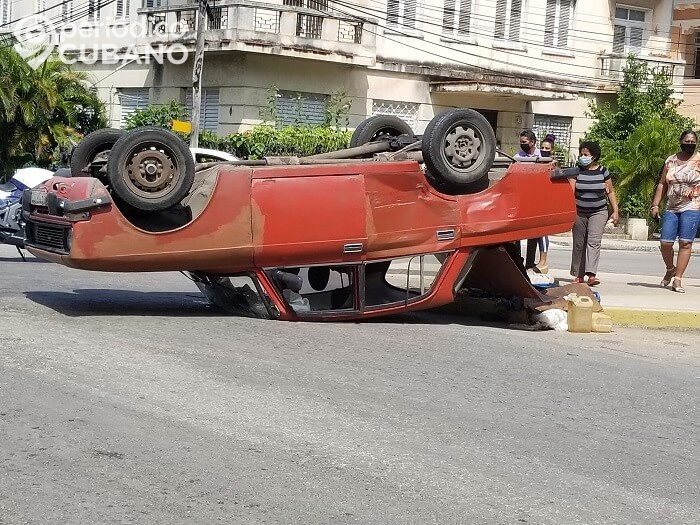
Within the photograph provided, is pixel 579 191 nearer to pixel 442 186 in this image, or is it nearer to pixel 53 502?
pixel 442 186

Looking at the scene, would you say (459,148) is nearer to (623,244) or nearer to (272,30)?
(623,244)

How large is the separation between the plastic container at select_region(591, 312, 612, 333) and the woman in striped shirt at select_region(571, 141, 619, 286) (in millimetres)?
2166

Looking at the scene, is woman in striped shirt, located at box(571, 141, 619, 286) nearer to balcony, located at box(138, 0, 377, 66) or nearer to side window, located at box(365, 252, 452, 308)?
side window, located at box(365, 252, 452, 308)

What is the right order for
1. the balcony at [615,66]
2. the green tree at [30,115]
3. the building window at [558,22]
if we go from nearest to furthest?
the green tree at [30,115]
the building window at [558,22]
the balcony at [615,66]

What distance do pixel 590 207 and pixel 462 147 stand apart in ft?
11.3

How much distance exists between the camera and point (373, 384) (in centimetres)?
718

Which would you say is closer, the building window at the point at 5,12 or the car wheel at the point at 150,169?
the car wheel at the point at 150,169

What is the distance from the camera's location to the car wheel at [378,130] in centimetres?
1109

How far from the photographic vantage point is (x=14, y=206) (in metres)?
13.4

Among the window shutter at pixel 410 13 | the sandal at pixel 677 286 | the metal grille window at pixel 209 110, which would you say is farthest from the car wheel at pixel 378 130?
the window shutter at pixel 410 13

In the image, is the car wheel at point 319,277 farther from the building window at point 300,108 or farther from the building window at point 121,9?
the building window at point 121,9

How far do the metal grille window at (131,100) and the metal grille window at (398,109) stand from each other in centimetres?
655

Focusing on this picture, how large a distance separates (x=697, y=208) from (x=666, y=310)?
1.98 metres

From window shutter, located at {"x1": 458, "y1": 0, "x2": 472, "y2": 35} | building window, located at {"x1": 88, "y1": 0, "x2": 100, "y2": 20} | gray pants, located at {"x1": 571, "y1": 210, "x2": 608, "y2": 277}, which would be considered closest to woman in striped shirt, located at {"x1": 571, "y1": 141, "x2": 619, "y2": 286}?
gray pants, located at {"x1": 571, "y1": 210, "x2": 608, "y2": 277}
